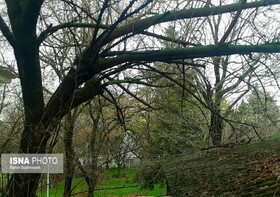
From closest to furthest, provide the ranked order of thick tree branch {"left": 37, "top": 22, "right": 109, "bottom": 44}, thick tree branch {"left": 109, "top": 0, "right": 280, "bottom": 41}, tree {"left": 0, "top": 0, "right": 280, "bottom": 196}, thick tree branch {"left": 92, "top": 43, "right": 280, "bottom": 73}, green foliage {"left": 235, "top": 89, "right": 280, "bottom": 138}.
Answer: tree {"left": 0, "top": 0, "right": 280, "bottom": 196}
thick tree branch {"left": 92, "top": 43, "right": 280, "bottom": 73}
thick tree branch {"left": 109, "top": 0, "right": 280, "bottom": 41}
thick tree branch {"left": 37, "top": 22, "right": 109, "bottom": 44}
green foliage {"left": 235, "top": 89, "right": 280, "bottom": 138}

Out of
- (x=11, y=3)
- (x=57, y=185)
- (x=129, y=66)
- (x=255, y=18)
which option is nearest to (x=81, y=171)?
(x=57, y=185)

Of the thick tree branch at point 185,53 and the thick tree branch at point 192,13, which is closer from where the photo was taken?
the thick tree branch at point 185,53

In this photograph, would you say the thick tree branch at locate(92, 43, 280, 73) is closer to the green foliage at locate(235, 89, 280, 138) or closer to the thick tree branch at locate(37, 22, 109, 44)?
the thick tree branch at locate(37, 22, 109, 44)

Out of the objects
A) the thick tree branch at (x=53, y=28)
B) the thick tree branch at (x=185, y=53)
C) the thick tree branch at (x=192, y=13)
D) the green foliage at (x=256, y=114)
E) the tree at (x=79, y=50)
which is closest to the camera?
the tree at (x=79, y=50)

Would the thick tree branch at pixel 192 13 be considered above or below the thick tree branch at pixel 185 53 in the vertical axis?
above

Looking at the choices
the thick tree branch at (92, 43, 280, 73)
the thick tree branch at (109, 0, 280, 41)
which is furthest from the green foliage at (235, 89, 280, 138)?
the thick tree branch at (92, 43, 280, 73)

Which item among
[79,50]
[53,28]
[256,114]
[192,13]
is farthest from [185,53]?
[256,114]

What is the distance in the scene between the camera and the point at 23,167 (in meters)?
4.70

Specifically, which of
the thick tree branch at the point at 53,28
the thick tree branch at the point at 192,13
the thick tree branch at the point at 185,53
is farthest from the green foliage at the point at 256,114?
the thick tree branch at the point at 53,28

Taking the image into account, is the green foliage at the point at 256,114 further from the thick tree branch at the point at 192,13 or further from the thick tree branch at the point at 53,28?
the thick tree branch at the point at 53,28

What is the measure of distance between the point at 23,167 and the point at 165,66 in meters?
5.80

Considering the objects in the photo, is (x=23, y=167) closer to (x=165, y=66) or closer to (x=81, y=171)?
(x=81, y=171)

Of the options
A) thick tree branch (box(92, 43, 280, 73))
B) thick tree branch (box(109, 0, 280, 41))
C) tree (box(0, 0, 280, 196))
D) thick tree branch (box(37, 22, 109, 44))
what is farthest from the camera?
thick tree branch (box(37, 22, 109, 44))

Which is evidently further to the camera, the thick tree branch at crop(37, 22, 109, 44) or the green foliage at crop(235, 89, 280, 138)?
the green foliage at crop(235, 89, 280, 138)
